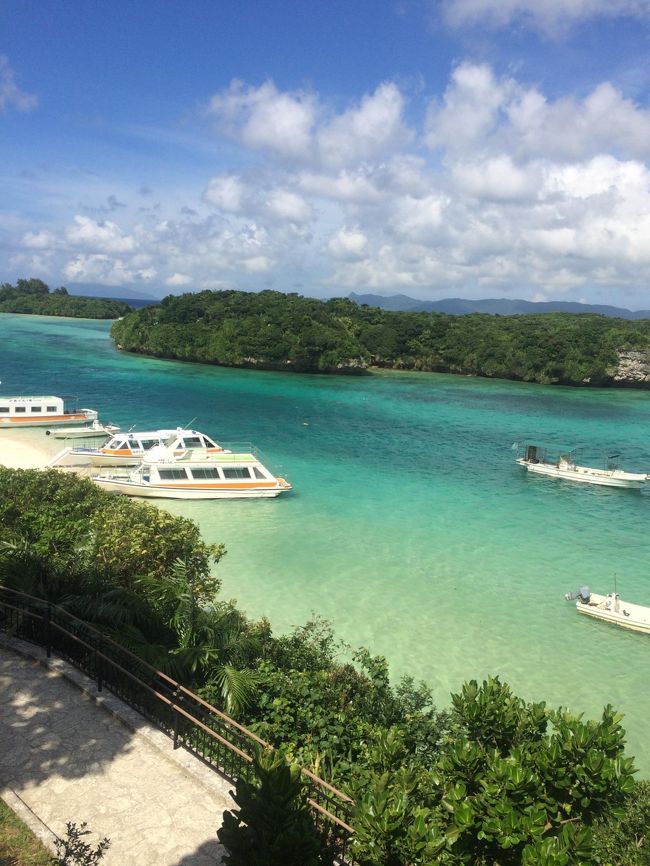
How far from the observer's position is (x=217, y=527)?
82.6 ft

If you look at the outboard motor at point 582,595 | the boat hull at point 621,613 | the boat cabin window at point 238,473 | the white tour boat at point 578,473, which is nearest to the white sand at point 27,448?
the boat cabin window at point 238,473

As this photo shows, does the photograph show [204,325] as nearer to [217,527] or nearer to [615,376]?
[615,376]

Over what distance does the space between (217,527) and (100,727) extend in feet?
54.4

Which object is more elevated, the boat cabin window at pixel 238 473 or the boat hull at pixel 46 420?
the boat hull at pixel 46 420

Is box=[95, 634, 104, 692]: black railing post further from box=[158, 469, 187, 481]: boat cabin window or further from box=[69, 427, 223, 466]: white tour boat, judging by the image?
box=[69, 427, 223, 466]: white tour boat

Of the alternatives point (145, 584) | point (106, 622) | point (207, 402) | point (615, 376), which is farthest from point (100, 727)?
point (615, 376)

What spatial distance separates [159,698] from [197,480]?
20786 millimetres

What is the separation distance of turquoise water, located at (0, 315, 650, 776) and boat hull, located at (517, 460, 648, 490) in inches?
38.3

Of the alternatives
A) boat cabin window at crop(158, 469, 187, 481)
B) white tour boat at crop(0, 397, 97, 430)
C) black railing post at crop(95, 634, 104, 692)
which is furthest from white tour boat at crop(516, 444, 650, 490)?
black railing post at crop(95, 634, 104, 692)

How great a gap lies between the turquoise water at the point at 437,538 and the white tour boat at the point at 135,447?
4.48 meters

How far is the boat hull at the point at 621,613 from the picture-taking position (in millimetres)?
18484

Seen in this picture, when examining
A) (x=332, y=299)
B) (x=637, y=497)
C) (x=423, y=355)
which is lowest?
(x=637, y=497)

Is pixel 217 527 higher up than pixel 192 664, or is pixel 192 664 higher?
pixel 192 664

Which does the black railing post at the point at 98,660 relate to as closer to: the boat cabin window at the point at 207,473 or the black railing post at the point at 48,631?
the black railing post at the point at 48,631
